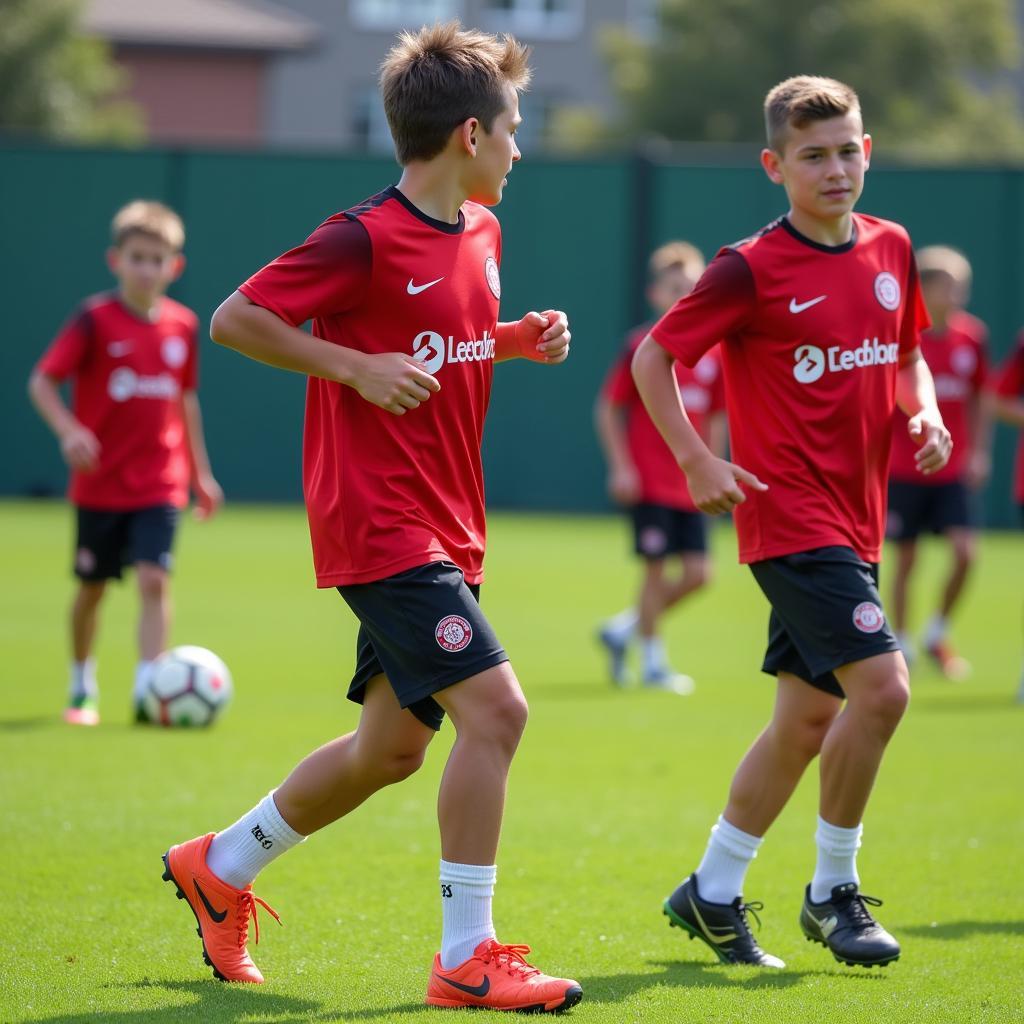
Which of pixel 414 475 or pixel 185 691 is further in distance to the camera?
pixel 185 691

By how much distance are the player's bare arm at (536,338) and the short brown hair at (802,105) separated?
0.80 m

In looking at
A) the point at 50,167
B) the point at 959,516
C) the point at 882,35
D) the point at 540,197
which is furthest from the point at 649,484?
the point at 882,35

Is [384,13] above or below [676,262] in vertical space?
above

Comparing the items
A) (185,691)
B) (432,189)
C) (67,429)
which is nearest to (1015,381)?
(185,691)

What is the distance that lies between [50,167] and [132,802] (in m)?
16.9

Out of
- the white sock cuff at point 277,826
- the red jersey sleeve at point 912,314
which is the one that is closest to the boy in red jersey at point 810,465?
the red jersey sleeve at point 912,314

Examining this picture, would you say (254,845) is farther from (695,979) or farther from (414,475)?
(695,979)

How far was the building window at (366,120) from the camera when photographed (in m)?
49.4

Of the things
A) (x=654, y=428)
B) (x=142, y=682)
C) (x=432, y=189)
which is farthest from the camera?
(x=654, y=428)

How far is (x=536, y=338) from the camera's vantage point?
432 cm

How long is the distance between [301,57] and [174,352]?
4139 cm

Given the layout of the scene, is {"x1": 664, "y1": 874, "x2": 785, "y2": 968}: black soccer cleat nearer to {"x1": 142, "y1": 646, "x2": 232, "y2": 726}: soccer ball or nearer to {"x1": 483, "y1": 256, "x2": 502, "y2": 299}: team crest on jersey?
{"x1": 483, "y1": 256, "x2": 502, "y2": 299}: team crest on jersey

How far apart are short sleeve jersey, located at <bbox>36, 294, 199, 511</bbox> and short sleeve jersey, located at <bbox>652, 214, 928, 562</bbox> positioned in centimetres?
432

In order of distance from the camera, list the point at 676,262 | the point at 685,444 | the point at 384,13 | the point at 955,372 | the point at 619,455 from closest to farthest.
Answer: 1. the point at 685,444
2. the point at 676,262
3. the point at 619,455
4. the point at 955,372
5. the point at 384,13
